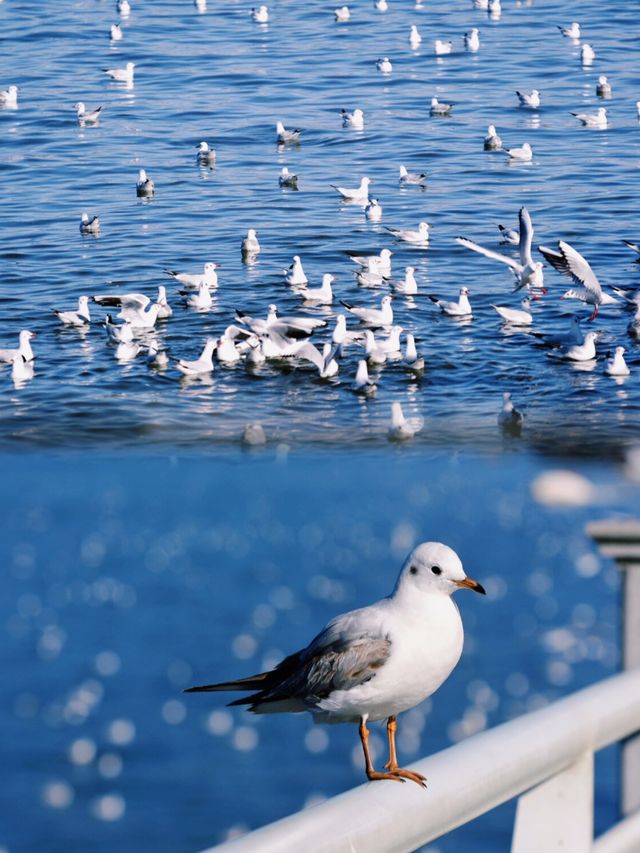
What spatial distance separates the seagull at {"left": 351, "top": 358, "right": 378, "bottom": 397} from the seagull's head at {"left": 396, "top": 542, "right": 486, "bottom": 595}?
8279 mm

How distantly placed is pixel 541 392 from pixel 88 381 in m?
3.78

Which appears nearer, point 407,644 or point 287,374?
point 407,644

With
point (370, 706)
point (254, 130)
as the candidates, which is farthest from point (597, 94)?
point (370, 706)

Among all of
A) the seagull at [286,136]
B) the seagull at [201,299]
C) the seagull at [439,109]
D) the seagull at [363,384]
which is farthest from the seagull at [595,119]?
the seagull at [363,384]

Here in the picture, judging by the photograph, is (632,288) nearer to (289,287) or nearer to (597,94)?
(289,287)

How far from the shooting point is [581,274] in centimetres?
1323

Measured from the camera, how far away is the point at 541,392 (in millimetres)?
11062

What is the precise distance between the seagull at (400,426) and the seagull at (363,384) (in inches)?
41.0

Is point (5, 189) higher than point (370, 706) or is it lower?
higher

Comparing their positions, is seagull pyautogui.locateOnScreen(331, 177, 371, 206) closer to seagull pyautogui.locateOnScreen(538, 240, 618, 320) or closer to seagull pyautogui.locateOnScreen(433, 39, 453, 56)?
seagull pyautogui.locateOnScreen(538, 240, 618, 320)

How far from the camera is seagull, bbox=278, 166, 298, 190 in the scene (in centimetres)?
1897

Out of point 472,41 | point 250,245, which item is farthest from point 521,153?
point 472,41

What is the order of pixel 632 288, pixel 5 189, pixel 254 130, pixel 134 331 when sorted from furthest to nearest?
pixel 254 130 < pixel 5 189 < pixel 632 288 < pixel 134 331

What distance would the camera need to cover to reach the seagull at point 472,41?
29.5 metres
